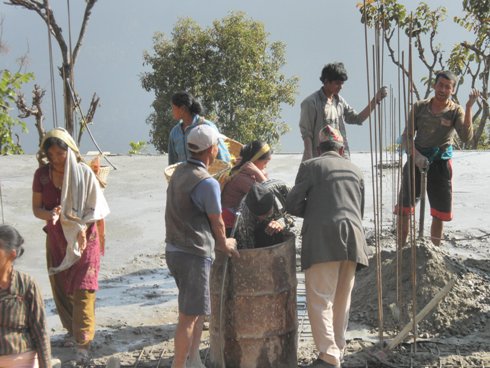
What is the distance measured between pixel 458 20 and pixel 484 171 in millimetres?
5601

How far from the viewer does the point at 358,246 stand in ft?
12.2

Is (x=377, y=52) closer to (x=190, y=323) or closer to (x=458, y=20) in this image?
(x=190, y=323)

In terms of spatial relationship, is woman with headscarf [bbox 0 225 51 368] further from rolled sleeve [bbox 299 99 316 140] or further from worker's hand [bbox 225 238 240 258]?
rolled sleeve [bbox 299 99 316 140]

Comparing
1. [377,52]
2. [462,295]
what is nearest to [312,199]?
[377,52]

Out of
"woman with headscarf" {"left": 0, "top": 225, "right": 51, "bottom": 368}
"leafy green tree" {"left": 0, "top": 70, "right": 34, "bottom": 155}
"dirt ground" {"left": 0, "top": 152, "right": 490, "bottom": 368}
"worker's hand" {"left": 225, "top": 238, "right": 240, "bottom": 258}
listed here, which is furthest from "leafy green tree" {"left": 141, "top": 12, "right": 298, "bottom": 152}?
"woman with headscarf" {"left": 0, "top": 225, "right": 51, "bottom": 368}

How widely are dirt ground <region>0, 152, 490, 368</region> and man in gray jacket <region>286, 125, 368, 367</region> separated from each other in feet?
1.33

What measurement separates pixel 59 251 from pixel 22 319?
130cm

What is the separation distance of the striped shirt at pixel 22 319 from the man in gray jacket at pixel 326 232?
1.51 meters

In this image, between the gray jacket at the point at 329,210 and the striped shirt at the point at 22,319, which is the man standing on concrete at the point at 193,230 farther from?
the striped shirt at the point at 22,319

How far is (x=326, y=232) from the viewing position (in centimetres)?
370

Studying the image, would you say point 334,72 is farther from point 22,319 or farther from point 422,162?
point 22,319

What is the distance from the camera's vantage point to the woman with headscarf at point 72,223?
154 inches

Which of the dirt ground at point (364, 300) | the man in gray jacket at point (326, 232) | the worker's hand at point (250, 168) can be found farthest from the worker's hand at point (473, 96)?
the worker's hand at point (250, 168)

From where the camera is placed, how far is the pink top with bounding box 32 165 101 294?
3980 millimetres
